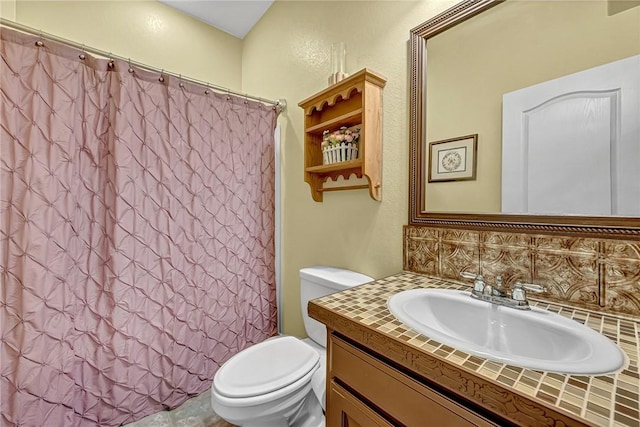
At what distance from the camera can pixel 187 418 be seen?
1430 mm

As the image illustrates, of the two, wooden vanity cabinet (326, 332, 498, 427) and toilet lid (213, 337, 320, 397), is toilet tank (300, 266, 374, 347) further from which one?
wooden vanity cabinet (326, 332, 498, 427)

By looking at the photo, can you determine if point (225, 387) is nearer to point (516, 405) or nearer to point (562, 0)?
point (516, 405)

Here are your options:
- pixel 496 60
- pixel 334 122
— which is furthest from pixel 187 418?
pixel 496 60

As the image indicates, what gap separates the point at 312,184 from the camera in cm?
162

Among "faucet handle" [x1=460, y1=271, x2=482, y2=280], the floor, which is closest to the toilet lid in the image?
the floor

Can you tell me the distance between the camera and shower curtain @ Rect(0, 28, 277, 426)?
1.14 meters

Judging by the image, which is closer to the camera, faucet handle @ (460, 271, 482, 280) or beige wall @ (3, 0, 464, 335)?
faucet handle @ (460, 271, 482, 280)

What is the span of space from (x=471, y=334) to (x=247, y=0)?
2.56m

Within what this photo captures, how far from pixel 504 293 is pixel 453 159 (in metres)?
0.51

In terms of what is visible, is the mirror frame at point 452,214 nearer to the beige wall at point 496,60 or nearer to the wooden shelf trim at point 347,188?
the beige wall at point 496,60

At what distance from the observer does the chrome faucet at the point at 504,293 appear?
0.73 m

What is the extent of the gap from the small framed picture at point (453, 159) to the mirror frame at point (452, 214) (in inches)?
1.6

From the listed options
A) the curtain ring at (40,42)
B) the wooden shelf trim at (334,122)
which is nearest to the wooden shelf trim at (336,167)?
the wooden shelf trim at (334,122)

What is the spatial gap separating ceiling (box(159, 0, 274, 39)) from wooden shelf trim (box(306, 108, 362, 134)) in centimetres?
128
